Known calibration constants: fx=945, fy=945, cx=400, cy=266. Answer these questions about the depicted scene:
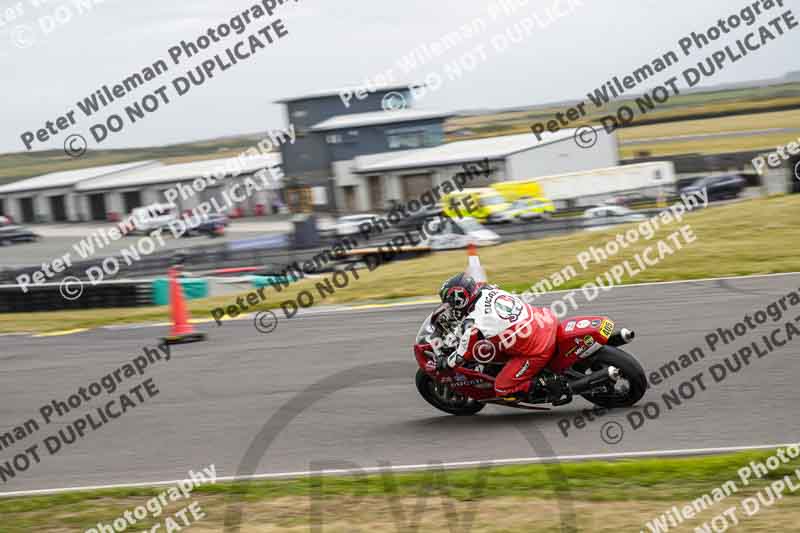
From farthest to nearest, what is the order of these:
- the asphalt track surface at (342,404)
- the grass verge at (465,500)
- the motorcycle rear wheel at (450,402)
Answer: the motorcycle rear wheel at (450,402) → the asphalt track surface at (342,404) → the grass verge at (465,500)

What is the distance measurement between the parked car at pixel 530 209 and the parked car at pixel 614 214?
2805 millimetres

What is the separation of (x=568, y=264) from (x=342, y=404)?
9824mm

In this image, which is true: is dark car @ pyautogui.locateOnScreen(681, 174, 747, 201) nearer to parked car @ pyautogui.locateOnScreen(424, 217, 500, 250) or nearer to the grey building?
parked car @ pyautogui.locateOnScreen(424, 217, 500, 250)

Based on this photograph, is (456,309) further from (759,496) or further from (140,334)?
(140,334)

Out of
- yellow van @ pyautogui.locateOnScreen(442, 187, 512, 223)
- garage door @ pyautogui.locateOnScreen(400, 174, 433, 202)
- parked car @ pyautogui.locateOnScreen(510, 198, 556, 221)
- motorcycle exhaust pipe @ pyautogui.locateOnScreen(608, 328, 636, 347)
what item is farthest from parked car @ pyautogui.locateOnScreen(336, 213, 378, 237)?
motorcycle exhaust pipe @ pyautogui.locateOnScreen(608, 328, 636, 347)

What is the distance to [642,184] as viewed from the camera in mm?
41344

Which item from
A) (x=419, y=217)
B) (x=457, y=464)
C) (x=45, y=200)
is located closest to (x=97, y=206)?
(x=45, y=200)

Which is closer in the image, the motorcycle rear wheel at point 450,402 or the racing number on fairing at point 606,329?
the racing number on fairing at point 606,329

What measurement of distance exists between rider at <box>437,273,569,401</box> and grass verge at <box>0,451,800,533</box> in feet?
4.33

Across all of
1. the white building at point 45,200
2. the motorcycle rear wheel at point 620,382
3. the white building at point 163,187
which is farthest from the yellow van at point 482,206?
the white building at point 45,200

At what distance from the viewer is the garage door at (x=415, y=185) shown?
53.5 meters

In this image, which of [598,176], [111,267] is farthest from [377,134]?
[111,267]

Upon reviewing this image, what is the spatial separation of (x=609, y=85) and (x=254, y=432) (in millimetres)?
18154

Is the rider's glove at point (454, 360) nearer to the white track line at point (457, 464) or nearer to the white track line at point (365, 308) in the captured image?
the white track line at point (457, 464)
